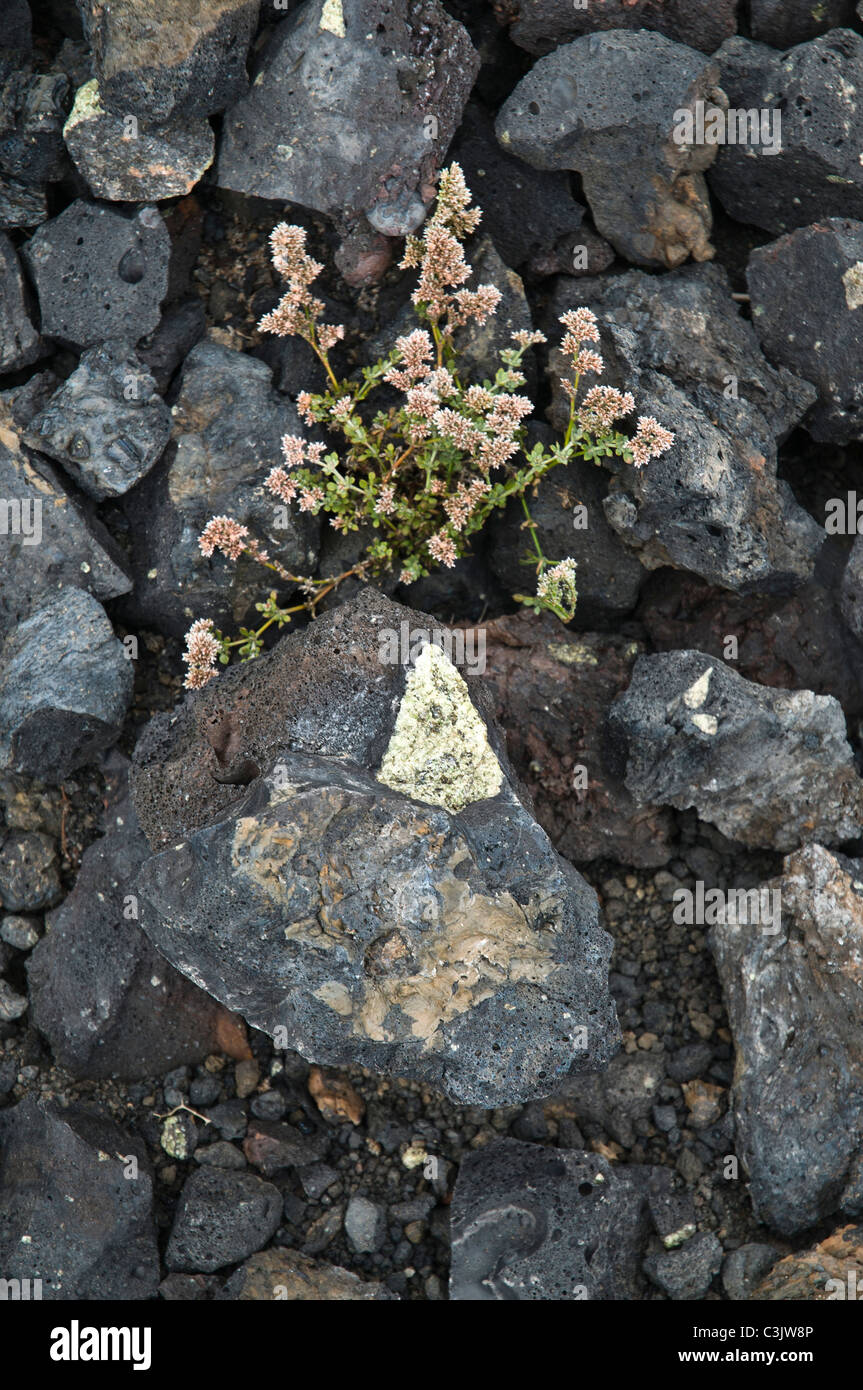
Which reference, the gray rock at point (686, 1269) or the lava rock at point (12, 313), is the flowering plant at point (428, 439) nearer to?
the lava rock at point (12, 313)

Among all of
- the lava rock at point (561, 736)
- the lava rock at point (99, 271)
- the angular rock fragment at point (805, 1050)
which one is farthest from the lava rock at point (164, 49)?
the angular rock fragment at point (805, 1050)

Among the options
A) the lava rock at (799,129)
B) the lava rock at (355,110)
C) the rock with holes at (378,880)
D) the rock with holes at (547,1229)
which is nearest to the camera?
the rock with holes at (378,880)

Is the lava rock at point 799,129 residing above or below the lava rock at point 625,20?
below

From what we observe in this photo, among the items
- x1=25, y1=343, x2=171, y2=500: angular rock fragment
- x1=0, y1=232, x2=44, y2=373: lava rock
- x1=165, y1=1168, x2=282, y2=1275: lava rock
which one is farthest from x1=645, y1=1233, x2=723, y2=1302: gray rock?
x1=0, y1=232, x2=44, y2=373: lava rock

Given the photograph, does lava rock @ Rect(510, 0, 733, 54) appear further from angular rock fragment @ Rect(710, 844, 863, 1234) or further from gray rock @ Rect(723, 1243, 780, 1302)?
gray rock @ Rect(723, 1243, 780, 1302)

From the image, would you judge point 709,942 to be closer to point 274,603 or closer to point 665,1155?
point 665,1155

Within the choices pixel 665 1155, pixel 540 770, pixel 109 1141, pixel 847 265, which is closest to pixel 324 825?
pixel 540 770
